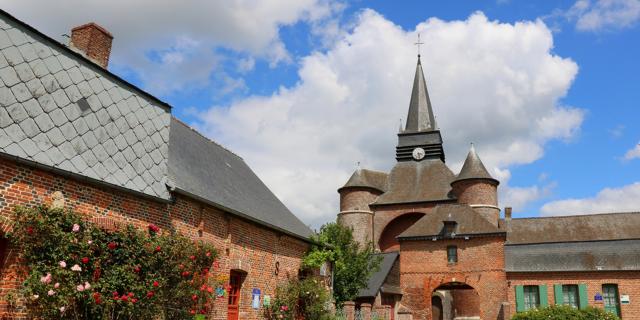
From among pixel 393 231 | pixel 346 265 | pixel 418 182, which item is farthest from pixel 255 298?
pixel 418 182

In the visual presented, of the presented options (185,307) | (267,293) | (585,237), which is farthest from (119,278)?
(585,237)

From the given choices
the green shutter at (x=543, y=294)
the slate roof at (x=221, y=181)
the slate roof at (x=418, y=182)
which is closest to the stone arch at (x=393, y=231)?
the slate roof at (x=418, y=182)

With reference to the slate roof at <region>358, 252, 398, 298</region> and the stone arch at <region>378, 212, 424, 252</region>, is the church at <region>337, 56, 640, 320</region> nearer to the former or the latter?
the slate roof at <region>358, 252, 398, 298</region>

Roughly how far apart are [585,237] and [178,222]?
2700 centimetres

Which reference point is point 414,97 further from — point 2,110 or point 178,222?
point 2,110

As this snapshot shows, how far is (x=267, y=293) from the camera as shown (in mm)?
14359

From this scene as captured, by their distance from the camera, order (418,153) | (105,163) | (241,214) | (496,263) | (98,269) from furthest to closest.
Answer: (418,153), (496,263), (241,214), (105,163), (98,269)

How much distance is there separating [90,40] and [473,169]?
27.0 m

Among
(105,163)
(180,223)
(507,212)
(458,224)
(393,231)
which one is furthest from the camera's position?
(507,212)

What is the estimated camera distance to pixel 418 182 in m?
39.4

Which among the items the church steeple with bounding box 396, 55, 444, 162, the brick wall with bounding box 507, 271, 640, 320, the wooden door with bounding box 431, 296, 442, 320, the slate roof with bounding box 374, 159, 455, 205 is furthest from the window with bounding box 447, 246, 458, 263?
the church steeple with bounding box 396, 55, 444, 162

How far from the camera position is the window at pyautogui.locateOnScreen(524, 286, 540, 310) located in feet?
86.7

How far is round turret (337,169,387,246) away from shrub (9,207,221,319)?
89.7 feet

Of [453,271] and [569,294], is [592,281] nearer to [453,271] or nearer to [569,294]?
[569,294]
